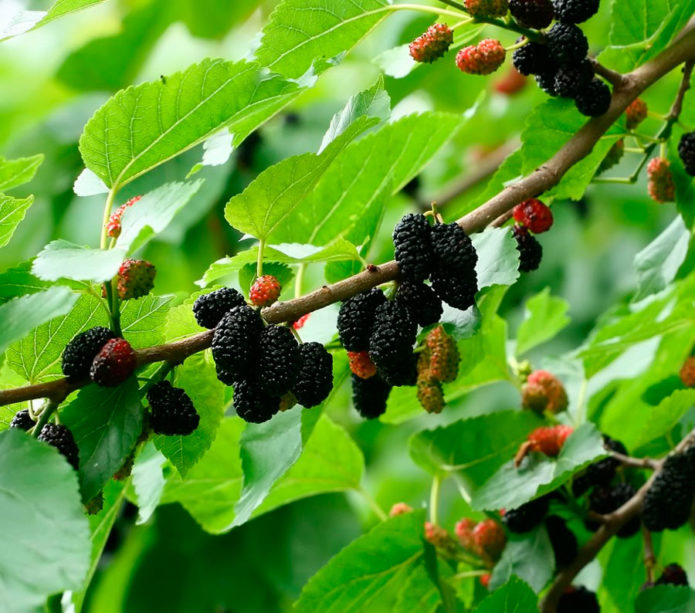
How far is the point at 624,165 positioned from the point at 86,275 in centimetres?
242

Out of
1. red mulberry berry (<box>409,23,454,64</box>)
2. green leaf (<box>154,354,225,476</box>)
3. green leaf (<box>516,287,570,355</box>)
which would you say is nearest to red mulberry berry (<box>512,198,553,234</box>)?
red mulberry berry (<box>409,23,454,64</box>)

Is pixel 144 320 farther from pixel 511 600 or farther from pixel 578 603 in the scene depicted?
pixel 578 603

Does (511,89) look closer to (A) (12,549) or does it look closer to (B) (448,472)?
(B) (448,472)

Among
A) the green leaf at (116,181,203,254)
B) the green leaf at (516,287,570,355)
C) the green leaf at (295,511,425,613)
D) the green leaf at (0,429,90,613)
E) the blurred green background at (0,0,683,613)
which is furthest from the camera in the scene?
the blurred green background at (0,0,683,613)

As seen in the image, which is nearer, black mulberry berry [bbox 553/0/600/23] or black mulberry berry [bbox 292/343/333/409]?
black mulberry berry [bbox 292/343/333/409]

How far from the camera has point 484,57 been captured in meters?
1.25

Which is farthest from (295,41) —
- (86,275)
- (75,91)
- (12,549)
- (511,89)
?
(511,89)

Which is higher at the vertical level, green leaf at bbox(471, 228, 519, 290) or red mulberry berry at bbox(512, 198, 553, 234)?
green leaf at bbox(471, 228, 519, 290)

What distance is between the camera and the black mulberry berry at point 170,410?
1033 millimetres

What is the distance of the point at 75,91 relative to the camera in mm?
2990

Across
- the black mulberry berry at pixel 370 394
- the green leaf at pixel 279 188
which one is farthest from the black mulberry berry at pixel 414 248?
the black mulberry berry at pixel 370 394

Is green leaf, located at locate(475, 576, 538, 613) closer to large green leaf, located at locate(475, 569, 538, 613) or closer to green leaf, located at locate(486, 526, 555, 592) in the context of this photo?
large green leaf, located at locate(475, 569, 538, 613)

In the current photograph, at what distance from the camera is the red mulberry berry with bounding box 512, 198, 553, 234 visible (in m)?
1.21

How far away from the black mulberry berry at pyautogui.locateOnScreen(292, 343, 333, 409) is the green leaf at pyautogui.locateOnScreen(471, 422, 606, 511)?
42cm
